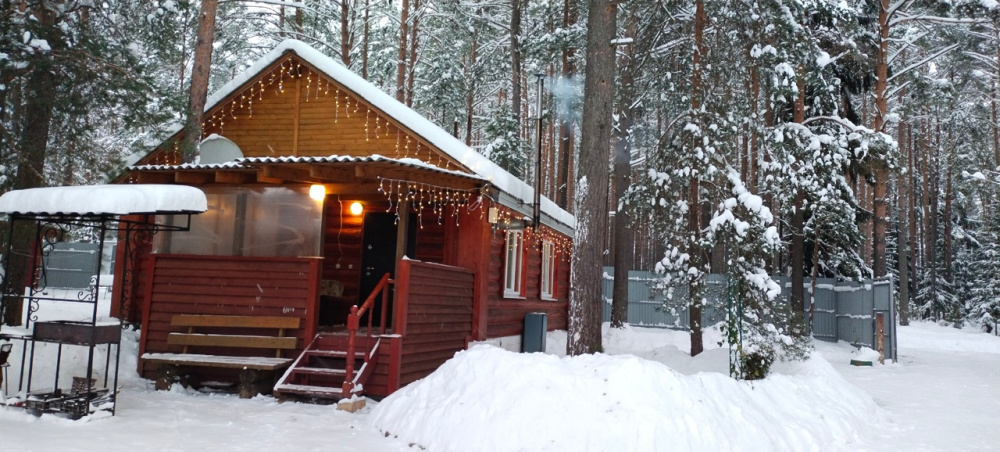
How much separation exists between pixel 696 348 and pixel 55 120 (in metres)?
10.8

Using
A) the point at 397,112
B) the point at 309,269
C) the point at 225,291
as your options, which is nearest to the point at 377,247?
the point at 397,112

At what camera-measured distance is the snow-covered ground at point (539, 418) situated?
6.21 meters

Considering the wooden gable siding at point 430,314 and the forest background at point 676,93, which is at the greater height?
the forest background at point 676,93

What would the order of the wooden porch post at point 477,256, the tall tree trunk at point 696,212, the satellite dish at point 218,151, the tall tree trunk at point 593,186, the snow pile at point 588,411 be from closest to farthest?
the snow pile at point 588,411, the tall tree trunk at point 593,186, the wooden porch post at point 477,256, the satellite dish at point 218,151, the tall tree trunk at point 696,212

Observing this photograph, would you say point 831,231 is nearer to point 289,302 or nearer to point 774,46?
point 774,46

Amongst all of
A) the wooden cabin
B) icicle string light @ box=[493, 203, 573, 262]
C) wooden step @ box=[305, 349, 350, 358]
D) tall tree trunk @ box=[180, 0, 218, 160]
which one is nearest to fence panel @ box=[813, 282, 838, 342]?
icicle string light @ box=[493, 203, 573, 262]

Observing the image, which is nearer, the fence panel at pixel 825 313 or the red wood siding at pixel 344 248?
the red wood siding at pixel 344 248

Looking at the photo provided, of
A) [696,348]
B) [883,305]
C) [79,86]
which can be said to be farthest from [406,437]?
[883,305]

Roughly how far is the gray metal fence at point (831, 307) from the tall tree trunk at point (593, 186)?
3592mm

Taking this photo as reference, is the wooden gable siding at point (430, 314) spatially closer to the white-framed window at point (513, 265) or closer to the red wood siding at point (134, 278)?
the white-framed window at point (513, 265)

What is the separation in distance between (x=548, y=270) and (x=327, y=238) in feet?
20.0

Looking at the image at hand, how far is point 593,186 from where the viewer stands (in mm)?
9625

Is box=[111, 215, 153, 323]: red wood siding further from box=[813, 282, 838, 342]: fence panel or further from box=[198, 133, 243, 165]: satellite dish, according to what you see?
box=[813, 282, 838, 342]: fence panel

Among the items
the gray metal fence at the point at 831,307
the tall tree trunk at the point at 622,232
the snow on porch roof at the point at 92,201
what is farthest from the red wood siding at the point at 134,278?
the tall tree trunk at the point at 622,232
